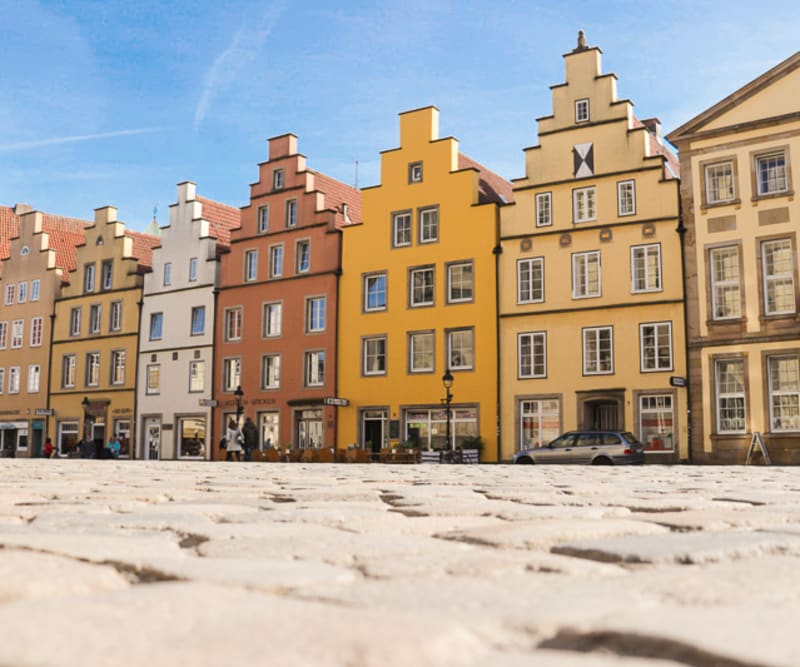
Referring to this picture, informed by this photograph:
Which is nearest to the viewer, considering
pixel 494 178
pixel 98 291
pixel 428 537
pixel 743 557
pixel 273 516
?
pixel 743 557

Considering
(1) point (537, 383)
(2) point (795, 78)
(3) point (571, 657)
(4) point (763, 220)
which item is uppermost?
(2) point (795, 78)

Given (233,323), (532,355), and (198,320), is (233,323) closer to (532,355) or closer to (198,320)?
(198,320)

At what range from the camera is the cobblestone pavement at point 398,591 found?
1.50 meters

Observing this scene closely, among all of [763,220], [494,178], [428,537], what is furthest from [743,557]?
[494,178]

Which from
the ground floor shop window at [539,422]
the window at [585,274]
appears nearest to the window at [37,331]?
the ground floor shop window at [539,422]

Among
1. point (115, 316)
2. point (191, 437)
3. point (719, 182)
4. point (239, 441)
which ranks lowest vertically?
point (239, 441)

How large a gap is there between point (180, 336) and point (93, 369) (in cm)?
645

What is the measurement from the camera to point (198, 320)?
41.8 m

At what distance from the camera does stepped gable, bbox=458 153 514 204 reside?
3588 cm

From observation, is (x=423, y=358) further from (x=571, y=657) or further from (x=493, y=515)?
(x=571, y=657)

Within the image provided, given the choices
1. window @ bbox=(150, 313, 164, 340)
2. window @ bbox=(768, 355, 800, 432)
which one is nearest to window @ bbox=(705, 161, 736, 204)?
window @ bbox=(768, 355, 800, 432)

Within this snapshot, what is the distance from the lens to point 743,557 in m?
2.93

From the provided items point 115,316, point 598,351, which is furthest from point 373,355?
point 115,316

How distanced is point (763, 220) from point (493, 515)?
88.9ft
